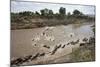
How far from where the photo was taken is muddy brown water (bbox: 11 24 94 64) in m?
2.40

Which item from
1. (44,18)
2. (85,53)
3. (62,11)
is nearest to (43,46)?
(44,18)

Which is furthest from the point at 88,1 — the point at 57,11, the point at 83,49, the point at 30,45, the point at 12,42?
the point at 12,42

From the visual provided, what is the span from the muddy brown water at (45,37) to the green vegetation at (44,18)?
57 mm

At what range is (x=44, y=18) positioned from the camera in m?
2.54

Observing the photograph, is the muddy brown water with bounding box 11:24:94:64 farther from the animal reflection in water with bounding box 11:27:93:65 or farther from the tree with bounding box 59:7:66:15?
the tree with bounding box 59:7:66:15

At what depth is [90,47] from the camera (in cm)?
278

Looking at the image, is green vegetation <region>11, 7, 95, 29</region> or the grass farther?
the grass

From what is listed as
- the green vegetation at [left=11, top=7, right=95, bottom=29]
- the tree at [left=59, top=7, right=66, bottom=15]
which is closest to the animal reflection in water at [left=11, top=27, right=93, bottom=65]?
the green vegetation at [left=11, top=7, right=95, bottom=29]

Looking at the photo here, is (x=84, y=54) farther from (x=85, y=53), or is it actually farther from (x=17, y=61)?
(x=17, y=61)

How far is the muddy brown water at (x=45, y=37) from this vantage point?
2.40 m

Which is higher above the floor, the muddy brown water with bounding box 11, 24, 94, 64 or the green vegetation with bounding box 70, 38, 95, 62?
the muddy brown water with bounding box 11, 24, 94, 64

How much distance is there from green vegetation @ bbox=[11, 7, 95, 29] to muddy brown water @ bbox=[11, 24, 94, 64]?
6 centimetres

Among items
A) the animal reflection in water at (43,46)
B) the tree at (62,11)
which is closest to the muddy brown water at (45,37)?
the animal reflection in water at (43,46)

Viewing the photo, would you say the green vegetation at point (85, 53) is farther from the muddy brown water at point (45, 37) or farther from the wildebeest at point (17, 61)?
the wildebeest at point (17, 61)
